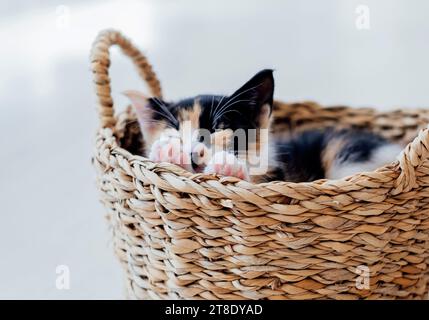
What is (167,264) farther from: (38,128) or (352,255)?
(38,128)

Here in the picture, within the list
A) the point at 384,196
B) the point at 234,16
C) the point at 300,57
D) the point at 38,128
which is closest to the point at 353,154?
the point at 384,196

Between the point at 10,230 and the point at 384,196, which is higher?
the point at 384,196

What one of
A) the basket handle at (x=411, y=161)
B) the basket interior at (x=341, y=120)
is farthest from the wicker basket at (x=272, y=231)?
the basket interior at (x=341, y=120)

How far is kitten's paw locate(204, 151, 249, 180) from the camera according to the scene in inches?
35.4

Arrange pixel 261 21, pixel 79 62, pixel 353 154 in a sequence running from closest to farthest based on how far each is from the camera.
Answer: pixel 353 154 → pixel 261 21 → pixel 79 62

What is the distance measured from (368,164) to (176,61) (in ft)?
3.13

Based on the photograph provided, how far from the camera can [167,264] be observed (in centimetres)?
89

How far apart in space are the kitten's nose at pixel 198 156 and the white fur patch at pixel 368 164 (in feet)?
1.08

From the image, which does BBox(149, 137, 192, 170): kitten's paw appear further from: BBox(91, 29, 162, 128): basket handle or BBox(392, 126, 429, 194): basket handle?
BBox(392, 126, 429, 194): basket handle

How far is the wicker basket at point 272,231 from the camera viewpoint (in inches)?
30.8

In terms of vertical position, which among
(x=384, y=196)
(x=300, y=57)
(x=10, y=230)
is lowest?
(x=10, y=230)

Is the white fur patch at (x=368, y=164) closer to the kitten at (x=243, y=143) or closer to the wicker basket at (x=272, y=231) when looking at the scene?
the kitten at (x=243, y=143)

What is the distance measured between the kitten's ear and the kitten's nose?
10 centimetres

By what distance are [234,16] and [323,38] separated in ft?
0.99
